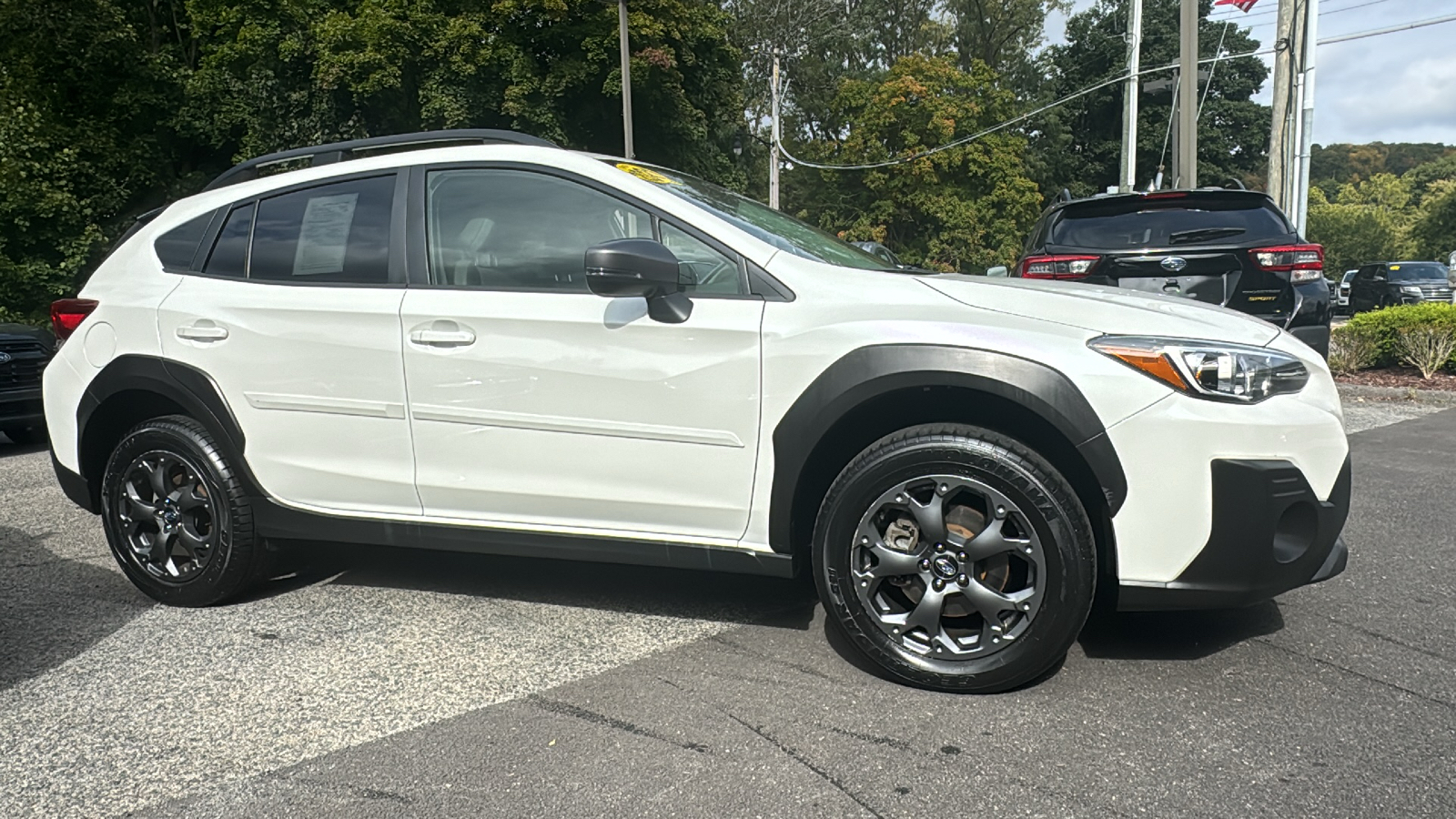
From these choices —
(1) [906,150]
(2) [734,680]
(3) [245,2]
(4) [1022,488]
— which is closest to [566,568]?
(2) [734,680]

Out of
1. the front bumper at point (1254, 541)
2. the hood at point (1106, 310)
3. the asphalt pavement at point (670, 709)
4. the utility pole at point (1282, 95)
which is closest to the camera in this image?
the asphalt pavement at point (670, 709)

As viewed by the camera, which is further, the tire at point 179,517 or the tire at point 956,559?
the tire at point 179,517

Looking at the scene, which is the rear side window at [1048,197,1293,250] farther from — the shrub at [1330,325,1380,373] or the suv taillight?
the shrub at [1330,325,1380,373]

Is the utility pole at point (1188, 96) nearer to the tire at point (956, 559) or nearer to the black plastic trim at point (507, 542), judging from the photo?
the tire at point (956, 559)

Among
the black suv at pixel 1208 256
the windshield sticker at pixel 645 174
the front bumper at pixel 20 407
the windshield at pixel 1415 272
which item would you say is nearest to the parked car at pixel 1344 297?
the windshield at pixel 1415 272

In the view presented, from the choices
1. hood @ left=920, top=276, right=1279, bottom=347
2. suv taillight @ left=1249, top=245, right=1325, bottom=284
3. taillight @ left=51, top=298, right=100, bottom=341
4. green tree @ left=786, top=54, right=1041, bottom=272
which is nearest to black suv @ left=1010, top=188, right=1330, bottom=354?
suv taillight @ left=1249, top=245, right=1325, bottom=284

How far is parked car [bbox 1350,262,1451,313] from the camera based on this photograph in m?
25.5

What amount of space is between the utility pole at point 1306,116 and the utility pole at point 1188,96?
4.88 m

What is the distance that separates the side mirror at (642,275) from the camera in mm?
2947

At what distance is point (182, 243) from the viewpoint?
394cm

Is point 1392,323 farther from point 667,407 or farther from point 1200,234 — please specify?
point 667,407

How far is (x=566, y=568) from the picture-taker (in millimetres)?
4305

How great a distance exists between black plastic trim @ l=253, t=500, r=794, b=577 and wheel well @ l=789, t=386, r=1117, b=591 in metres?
0.20

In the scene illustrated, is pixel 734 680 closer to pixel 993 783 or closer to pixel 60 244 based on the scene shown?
pixel 993 783
